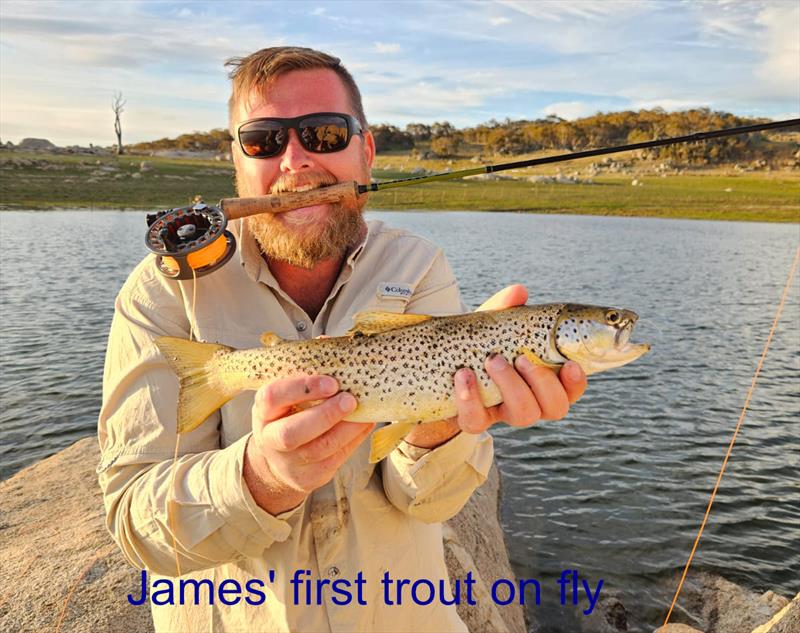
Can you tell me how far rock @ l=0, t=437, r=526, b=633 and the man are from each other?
1.65 meters

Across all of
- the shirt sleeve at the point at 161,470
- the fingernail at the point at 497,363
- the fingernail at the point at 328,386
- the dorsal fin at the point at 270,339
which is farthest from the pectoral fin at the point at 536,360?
the shirt sleeve at the point at 161,470

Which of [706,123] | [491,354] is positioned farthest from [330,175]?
[706,123]

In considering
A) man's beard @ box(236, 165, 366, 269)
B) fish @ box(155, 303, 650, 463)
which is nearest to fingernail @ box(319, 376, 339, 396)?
fish @ box(155, 303, 650, 463)

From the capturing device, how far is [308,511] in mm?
2844

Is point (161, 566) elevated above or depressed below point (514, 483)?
above

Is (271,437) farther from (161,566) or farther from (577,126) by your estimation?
(577,126)

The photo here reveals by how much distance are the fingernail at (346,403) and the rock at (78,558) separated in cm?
278

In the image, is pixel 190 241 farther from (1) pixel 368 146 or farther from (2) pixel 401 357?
(1) pixel 368 146

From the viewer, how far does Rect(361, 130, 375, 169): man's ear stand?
156 inches

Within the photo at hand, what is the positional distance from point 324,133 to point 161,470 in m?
1.97

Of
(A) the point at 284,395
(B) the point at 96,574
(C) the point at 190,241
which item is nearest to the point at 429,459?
(A) the point at 284,395

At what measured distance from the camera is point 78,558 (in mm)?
4781

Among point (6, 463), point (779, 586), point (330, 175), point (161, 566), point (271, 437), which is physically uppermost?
point (330, 175)

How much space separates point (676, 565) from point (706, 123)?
5200 inches
